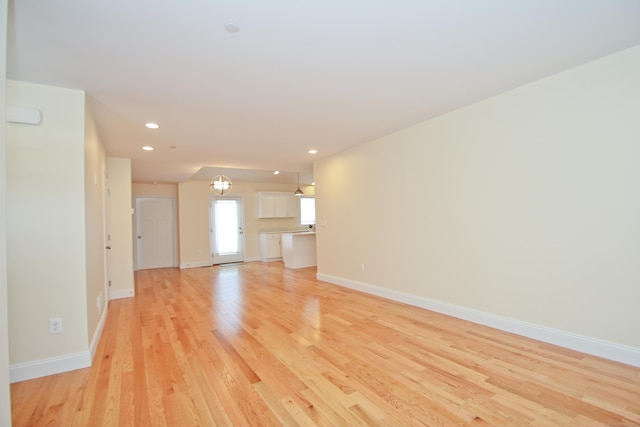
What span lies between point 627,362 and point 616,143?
5.58 feet

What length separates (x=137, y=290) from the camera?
5.62m

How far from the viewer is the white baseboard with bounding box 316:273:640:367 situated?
93.5 inches

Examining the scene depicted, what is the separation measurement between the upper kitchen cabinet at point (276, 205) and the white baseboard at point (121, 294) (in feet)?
14.8

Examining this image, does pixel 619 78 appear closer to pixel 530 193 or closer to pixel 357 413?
pixel 530 193

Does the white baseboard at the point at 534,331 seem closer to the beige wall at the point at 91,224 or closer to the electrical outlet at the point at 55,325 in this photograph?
the beige wall at the point at 91,224

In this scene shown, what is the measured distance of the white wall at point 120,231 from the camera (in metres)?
5.06

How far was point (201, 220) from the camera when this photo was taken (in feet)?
28.1

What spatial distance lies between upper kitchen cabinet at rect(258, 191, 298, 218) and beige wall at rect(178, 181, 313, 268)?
260mm

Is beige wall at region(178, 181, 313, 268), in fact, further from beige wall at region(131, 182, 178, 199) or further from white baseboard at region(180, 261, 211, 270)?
beige wall at region(131, 182, 178, 199)

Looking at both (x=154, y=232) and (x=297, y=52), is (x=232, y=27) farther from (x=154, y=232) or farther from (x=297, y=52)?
(x=154, y=232)

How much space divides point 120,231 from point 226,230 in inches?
154

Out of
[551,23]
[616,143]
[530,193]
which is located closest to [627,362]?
[530,193]

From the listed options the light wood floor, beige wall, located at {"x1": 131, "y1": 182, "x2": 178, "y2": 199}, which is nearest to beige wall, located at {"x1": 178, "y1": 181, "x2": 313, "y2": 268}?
beige wall, located at {"x1": 131, "y1": 182, "x2": 178, "y2": 199}

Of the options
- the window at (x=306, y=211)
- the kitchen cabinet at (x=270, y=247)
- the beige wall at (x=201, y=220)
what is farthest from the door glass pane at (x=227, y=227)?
the window at (x=306, y=211)
